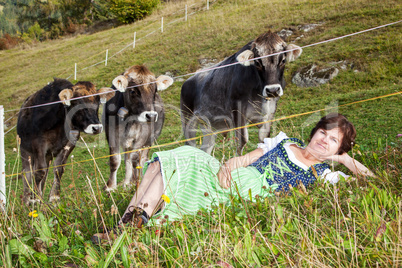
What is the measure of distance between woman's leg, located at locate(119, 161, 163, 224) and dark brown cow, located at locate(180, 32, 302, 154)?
246cm

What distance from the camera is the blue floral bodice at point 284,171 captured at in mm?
A: 3469

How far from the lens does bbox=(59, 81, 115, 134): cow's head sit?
5.07 m

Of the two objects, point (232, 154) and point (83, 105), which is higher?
point (83, 105)

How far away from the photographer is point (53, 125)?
5914mm

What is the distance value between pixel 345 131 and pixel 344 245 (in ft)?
4.89

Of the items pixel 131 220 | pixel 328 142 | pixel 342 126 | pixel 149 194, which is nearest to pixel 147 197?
pixel 149 194

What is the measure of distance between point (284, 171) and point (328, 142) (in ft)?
1.56

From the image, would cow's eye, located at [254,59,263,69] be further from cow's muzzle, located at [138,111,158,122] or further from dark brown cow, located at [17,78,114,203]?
dark brown cow, located at [17,78,114,203]

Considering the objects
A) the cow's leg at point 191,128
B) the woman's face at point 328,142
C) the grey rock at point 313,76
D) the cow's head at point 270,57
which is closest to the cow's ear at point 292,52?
the cow's head at point 270,57

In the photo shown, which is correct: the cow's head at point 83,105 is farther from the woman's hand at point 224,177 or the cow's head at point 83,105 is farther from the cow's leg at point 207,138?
the woman's hand at point 224,177

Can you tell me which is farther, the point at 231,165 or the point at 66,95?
the point at 66,95

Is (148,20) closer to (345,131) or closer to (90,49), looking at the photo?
(90,49)

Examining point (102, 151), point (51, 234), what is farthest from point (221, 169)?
point (102, 151)

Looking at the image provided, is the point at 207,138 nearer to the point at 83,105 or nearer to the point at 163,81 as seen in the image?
the point at 163,81
